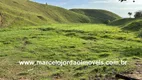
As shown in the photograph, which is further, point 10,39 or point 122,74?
point 10,39

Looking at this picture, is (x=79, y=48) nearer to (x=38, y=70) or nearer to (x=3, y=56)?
(x=3, y=56)

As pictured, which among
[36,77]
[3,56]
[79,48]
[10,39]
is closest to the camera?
[36,77]

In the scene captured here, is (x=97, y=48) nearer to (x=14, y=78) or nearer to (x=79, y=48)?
(x=79, y=48)

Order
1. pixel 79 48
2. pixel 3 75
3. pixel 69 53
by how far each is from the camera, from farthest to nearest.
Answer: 1. pixel 79 48
2. pixel 69 53
3. pixel 3 75

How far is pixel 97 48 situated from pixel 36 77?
49.3ft

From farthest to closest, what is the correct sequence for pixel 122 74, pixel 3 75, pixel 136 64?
pixel 3 75
pixel 136 64
pixel 122 74

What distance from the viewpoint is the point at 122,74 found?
15.9m

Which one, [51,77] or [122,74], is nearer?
[122,74]

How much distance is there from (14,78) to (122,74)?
→ 7.94m

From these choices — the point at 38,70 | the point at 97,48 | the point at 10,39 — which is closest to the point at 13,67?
the point at 38,70

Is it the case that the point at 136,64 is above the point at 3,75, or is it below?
above

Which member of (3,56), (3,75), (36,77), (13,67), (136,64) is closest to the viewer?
(136,64)

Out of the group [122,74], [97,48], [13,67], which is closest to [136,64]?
[122,74]

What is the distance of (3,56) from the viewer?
2798 cm
